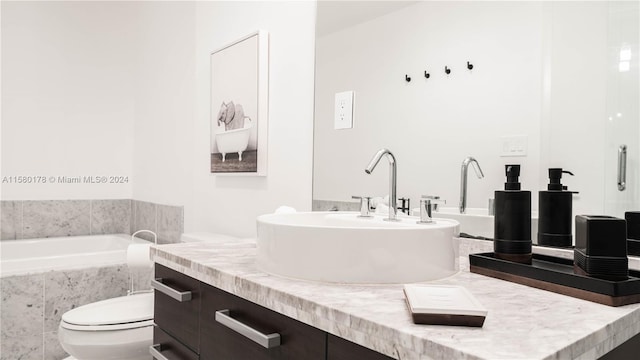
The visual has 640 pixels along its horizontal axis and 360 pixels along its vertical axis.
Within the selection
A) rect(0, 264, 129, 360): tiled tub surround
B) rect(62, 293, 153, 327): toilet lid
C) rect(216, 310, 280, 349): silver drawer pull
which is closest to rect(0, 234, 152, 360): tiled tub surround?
rect(0, 264, 129, 360): tiled tub surround

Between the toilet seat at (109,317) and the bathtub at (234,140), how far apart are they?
0.83 metres

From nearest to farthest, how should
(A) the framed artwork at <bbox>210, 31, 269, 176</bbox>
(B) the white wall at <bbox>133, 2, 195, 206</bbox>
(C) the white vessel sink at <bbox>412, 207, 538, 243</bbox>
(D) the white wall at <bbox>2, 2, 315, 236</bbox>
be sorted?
(C) the white vessel sink at <bbox>412, 207, 538, 243</bbox>, (D) the white wall at <bbox>2, 2, 315, 236</bbox>, (A) the framed artwork at <bbox>210, 31, 269, 176</bbox>, (B) the white wall at <bbox>133, 2, 195, 206</bbox>

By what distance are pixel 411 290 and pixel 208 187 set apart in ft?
6.39

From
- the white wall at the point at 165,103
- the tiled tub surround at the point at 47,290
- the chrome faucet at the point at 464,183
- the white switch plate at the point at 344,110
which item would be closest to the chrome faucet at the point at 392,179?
the chrome faucet at the point at 464,183

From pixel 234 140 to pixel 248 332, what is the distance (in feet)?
4.96

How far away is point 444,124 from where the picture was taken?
4.47 ft

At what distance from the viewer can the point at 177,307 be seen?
1.23 metres

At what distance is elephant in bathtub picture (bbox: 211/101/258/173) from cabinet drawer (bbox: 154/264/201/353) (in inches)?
35.9

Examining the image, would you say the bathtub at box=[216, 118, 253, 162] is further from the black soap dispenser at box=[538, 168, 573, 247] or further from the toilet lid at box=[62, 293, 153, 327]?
the black soap dispenser at box=[538, 168, 573, 247]

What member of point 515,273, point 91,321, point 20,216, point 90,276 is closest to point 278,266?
point 515,273

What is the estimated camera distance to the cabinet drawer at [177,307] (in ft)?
3.76

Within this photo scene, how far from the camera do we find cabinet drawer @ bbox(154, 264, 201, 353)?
1.14m

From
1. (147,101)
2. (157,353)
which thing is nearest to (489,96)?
(157,353)

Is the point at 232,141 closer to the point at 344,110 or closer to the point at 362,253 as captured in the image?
the point at 344,110
